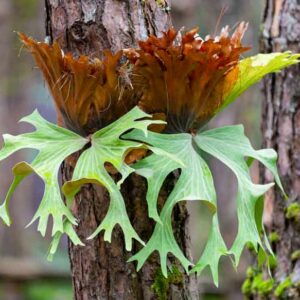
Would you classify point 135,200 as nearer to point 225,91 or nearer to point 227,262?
point 225,91

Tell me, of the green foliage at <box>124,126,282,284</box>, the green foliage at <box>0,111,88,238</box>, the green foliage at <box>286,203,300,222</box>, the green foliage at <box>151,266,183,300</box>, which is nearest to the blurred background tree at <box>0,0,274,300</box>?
the green foliage at <box>286,203,300,222</box>

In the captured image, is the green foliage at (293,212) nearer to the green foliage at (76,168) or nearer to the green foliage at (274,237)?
the green foliage at (274,237)

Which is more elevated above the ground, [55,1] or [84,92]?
[55,1]

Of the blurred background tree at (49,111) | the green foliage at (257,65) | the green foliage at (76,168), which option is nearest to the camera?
the green foliage at (76,168)

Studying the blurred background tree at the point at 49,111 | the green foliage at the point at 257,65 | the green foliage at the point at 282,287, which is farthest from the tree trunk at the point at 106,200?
the blurred background tree at the point at 49,111

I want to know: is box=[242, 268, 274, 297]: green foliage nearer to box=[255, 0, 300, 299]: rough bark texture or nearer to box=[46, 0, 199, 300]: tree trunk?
box=[255, 0, 300, 299]: rough bark texture

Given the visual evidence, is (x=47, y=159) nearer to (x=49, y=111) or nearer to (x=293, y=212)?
(x=293, y=212)

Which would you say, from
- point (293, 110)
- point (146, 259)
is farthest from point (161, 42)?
point (293, 110)

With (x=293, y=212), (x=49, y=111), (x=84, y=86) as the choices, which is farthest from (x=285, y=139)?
(x=49, y=111)
